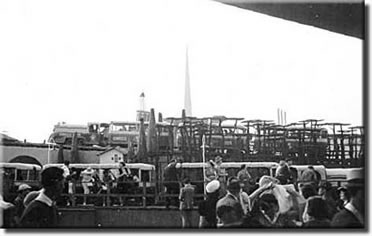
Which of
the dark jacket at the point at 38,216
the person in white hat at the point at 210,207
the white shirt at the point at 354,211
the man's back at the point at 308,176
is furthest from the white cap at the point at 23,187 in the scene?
the white shirt at the point at 354,211

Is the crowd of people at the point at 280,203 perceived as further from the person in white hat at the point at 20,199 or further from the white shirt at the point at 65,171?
the person in white hat at the point at 20,199

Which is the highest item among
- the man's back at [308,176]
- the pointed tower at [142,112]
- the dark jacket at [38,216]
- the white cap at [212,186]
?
the pointed tower at [142,112]

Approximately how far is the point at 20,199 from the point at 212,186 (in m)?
0.71

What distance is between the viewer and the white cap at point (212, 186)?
1.86 metres

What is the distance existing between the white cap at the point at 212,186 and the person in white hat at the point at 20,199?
0.67 meters

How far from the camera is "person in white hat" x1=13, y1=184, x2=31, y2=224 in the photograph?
1759mm

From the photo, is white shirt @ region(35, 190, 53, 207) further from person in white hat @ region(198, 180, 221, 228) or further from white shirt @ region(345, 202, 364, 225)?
white shirt @ region(345, 202, 364, 225)

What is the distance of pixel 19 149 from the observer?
192 cm

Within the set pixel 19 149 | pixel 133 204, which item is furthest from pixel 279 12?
pixel 19 149

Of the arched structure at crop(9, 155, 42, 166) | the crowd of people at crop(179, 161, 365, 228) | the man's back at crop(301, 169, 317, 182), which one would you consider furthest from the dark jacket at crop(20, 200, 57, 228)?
the man's back at crop(301, 169, 317, 182)

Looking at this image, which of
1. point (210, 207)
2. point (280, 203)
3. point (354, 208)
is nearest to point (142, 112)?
point (210, 207)

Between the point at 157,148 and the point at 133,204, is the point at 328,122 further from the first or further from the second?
the point at 133,204

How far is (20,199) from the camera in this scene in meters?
1.80

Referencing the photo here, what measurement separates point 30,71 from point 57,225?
2.10 feet
